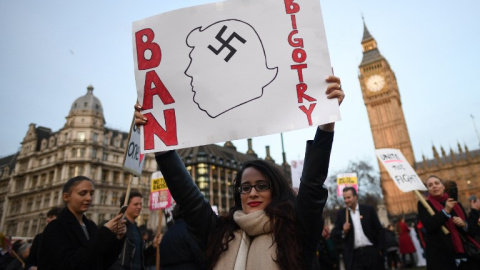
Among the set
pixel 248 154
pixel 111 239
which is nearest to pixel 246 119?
pixel 111 239

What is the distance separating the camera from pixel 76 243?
114 inches

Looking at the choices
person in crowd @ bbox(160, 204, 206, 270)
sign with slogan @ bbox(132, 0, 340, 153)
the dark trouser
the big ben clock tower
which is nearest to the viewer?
sign with slogan @ bbox(132, 0, 340, 153)

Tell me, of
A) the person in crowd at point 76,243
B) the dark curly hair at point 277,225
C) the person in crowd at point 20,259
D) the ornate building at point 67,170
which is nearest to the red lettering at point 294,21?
the dark curly hair at point 277,225

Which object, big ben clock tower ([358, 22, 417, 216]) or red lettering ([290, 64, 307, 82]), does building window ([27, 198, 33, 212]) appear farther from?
big ben clock tower ([358, 22, 417, 216])

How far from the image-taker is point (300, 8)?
2.13 metres

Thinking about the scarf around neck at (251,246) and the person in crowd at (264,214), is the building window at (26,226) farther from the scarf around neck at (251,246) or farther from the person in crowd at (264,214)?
the scarf around neck at (251,246)

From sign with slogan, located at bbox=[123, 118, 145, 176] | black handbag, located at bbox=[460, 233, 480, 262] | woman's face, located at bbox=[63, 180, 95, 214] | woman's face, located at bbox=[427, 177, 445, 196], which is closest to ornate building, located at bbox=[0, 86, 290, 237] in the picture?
woman's face, located at bbox=[427, 177, 445, 196]

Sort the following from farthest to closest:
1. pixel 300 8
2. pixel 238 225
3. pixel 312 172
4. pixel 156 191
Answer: pixel 156 191, pixel 300 8, pixel 238 225, pixel 312 172

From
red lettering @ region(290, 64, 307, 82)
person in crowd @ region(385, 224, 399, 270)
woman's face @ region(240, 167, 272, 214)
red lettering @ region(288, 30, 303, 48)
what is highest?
red lettering @ region(288, 30, 303, 48)

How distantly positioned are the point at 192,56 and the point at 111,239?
180 cm

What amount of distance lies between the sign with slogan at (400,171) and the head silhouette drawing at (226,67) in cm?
387

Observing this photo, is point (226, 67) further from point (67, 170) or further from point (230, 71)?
point (67, 170)

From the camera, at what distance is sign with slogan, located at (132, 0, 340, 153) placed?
200cm

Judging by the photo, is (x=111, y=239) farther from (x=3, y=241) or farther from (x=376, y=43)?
(x=376, y=43)
